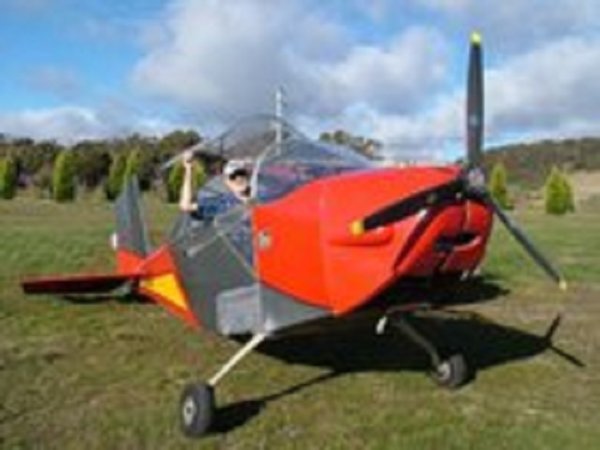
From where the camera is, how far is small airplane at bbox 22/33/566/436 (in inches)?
272

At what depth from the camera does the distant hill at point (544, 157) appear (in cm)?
10275

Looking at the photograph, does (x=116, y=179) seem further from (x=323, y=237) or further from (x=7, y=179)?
(x=323, y=237)

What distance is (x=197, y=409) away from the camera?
24.0 ft

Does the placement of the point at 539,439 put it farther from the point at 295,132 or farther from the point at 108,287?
the point at 108,287

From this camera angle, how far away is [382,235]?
22.6 ft

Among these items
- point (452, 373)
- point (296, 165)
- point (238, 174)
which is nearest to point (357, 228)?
point (296, 165)

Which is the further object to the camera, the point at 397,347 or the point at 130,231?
the point at 130,231

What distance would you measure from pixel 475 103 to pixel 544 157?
107 metres

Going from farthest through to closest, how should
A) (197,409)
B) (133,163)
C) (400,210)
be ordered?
(133,163)
(197,409)
(400,210)

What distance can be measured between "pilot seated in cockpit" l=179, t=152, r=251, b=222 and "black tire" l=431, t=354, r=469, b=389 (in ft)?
7.73

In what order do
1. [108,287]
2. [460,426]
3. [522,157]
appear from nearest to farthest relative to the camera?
[460,426], [108,287], [522,157]

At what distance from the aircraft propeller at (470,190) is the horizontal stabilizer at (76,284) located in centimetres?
511

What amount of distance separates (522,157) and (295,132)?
347 feet

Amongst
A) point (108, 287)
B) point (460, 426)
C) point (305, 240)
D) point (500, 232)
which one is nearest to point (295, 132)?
point (305, 240)
